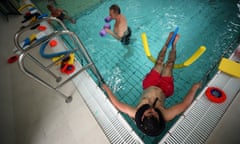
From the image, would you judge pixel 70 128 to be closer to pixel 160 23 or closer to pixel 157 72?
pixel 157 72

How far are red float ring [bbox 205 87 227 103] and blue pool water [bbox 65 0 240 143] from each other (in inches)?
26.2

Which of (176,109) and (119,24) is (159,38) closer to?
(119,24)

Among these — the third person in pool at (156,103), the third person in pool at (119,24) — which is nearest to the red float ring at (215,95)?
the third person in pool at (156,103)

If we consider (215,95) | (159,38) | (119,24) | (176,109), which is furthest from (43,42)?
(159,38)

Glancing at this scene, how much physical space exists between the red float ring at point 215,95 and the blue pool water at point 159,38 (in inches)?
26.2

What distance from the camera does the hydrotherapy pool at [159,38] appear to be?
2.85 m

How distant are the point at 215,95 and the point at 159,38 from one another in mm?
2146

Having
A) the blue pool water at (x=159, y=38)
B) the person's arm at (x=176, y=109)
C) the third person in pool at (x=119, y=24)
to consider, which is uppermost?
the third person in pool at (x=119, y=24)

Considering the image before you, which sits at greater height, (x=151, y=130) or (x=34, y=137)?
(x=151, y=130)

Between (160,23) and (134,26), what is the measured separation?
→ 30.6 inches

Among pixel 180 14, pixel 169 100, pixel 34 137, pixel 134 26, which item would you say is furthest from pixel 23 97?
pixel 180 14

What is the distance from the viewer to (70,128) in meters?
2.02

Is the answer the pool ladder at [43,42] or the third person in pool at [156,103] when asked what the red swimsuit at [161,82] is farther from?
the pool ladder at [43,42]

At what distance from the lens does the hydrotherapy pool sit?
2.85 m
